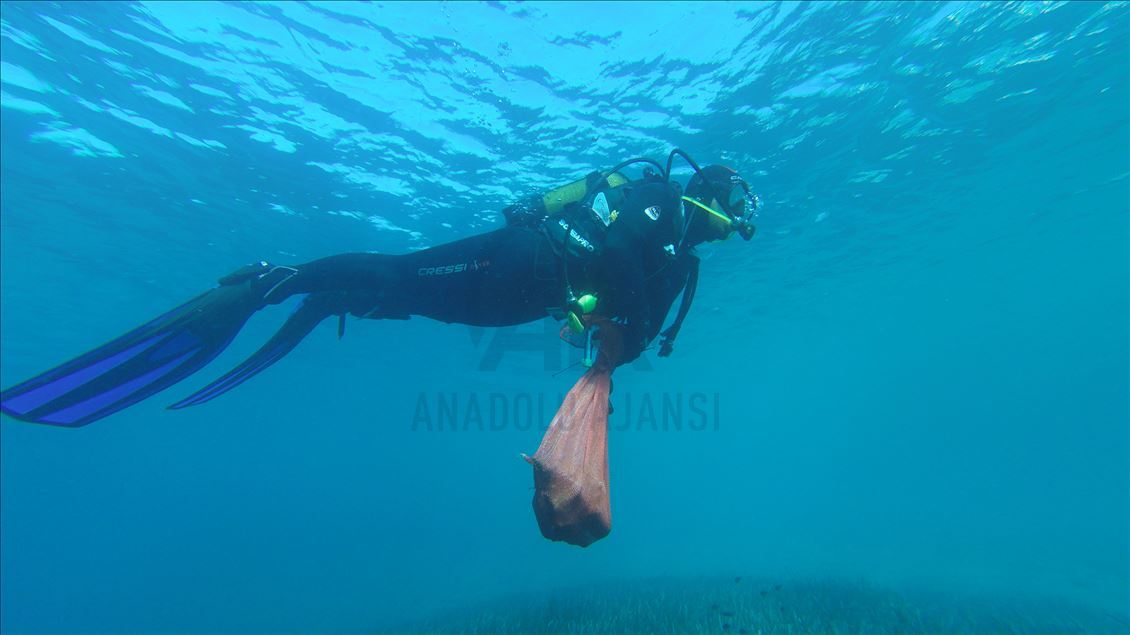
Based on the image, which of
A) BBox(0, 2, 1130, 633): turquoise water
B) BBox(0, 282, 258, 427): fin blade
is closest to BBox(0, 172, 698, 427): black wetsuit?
BBox(0, 282, 258, 427): fin blade

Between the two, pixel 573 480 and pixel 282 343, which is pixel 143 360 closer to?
pixel 282 343

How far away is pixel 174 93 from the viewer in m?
11.7

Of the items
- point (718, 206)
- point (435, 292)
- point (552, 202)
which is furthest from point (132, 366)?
point (718, 206)

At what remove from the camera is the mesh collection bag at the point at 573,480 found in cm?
239

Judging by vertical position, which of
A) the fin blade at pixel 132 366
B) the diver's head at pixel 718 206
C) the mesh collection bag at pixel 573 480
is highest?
the diver's head at pixel 718 206

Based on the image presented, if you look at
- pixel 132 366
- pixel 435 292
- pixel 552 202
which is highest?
pixel 552 202

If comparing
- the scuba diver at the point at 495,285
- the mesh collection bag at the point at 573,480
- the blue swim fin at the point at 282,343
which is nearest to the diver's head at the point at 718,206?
the scuba diver at the point at 495,285

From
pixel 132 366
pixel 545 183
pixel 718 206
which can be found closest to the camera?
pixel 132 366

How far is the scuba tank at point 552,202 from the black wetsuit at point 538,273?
14 cm

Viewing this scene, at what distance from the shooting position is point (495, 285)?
5.29 meters

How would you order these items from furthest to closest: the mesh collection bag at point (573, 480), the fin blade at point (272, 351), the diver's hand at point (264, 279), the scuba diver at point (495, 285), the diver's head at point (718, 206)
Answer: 1. the fin blade at point (272, 351)
2. the diver's hand at point (264, 279)
3. the diver's head at point (718, 206)
4. the scuba diver at point (495, 285)
5. the mesh collection bag at point (573, 480)

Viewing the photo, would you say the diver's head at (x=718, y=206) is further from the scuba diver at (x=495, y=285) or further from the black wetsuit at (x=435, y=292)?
the black wetsuit at (x=435, y=292)

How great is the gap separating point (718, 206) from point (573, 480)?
361 centimetres

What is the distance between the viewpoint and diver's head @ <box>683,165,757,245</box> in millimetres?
4809
